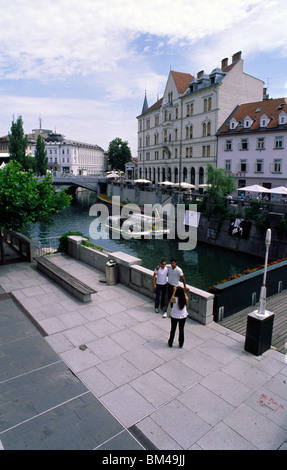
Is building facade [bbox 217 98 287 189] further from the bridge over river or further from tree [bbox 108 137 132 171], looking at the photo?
tree [bbox 108 137 132 171]

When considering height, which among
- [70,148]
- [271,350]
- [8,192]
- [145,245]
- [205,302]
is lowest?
[145,245]

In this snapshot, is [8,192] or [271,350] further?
[8,192]

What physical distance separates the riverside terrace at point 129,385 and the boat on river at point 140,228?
25.4 meters

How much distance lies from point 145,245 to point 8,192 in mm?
20619

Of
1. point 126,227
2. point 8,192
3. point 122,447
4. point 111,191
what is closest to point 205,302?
point 122,447

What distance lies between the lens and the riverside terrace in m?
5.63

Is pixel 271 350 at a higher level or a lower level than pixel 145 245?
higher

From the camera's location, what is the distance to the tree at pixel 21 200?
15.6 meters

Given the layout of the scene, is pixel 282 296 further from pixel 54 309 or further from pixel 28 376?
pixel 28 376

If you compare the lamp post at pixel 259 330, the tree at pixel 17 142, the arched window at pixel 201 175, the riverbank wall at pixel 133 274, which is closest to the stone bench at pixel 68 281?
the riverbank wall at pixel 133 274

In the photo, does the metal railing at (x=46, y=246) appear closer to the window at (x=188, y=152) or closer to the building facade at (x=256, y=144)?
the building facade at (x=256, y=144)

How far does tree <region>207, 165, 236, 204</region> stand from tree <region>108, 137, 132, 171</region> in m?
83.7

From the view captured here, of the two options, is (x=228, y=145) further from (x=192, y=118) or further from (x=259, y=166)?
(x=192, y=118)

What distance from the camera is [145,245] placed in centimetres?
3466
